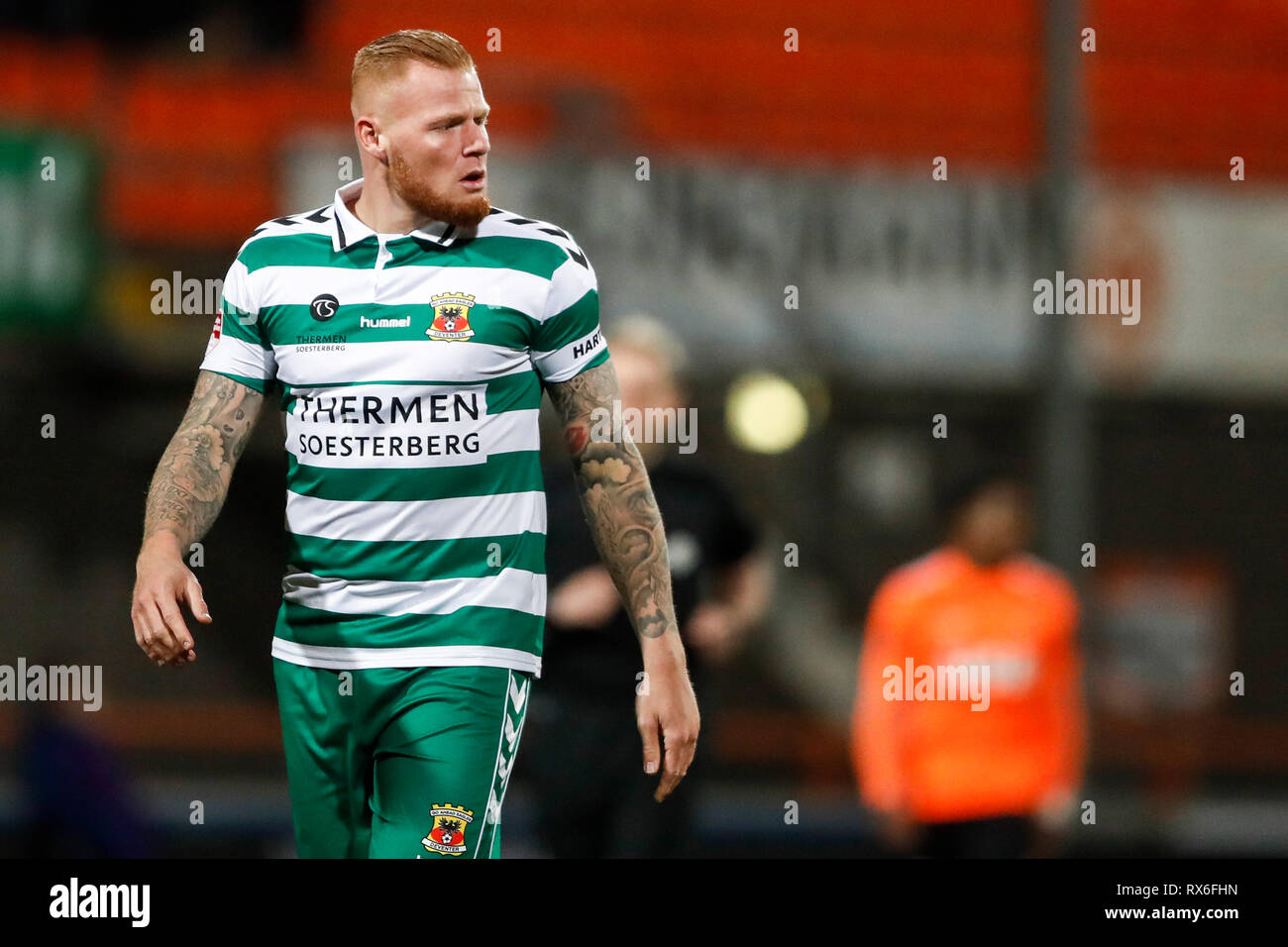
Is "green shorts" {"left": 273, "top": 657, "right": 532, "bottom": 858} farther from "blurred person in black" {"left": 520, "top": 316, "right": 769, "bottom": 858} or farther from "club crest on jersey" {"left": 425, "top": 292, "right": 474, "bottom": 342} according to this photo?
"blurred person in black" {"left": 520, "top": 316, "right": 769, "bottom": 858}

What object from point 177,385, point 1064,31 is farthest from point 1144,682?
point 177,385

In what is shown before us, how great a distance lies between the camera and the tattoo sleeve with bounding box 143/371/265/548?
12.2 feet

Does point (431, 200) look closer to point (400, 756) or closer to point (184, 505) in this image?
point (184, 505)

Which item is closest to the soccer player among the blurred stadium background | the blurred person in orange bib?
the blurred person in orange bib

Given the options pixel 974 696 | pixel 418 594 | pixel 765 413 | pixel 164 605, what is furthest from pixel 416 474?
pixel 765 413

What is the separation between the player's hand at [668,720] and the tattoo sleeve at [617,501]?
0.15m

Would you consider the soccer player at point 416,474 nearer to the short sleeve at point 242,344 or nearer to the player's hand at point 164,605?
the short sleeve at point 242,344

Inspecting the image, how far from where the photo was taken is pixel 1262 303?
14.0 meters

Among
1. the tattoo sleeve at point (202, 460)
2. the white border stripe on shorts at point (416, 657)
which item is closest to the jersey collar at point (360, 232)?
the tattoo sleeve at point (202, 460)

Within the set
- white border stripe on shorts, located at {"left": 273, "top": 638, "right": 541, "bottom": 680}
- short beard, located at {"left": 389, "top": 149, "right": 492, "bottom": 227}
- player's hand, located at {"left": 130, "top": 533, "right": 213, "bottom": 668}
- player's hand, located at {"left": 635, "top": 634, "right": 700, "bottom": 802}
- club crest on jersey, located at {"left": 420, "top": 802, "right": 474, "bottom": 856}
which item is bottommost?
club crest on jersey, located at {"left": 420, "top": 802, "right": 474, "bottom": 856}

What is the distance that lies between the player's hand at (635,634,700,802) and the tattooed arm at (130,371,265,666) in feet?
2.89

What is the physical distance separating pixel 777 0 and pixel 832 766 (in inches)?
282

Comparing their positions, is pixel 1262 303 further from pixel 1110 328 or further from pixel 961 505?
pixel 961 505

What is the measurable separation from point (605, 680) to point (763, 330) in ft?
23.6
